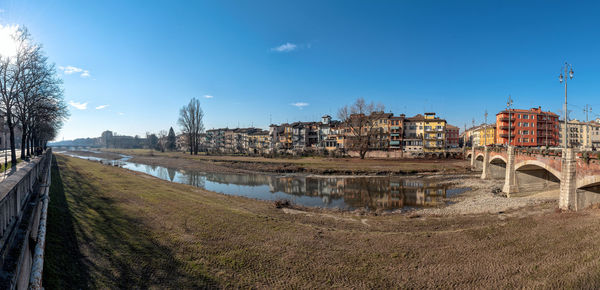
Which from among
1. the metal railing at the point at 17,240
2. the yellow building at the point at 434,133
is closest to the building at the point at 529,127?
the yellow building at the point at 434,133

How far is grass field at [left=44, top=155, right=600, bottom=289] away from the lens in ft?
29.9

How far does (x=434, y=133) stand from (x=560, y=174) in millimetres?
65656

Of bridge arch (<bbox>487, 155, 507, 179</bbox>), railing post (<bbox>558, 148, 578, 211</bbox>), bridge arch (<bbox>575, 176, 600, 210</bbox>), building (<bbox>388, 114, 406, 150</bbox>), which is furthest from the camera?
building (<bbox>388, 114, 406, 150</bbox>)

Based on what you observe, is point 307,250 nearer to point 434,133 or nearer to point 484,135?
point 434,133

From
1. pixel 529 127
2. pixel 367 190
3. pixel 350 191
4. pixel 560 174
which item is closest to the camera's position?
pixel 560 174

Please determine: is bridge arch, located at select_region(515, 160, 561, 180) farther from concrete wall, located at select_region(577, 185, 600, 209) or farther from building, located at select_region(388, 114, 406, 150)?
building, located at select_region(388, 114, 406, 150)

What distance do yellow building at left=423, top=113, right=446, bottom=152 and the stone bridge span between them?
46.0m

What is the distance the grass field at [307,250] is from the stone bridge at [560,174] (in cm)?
298

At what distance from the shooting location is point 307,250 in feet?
38.7

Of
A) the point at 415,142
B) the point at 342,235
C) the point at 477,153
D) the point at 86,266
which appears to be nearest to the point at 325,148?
the point at 415,142

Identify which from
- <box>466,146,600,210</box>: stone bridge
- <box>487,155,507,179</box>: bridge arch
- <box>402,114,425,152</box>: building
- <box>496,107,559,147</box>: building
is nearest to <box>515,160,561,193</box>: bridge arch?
<box>466,146,600,210</box>: stone bridge

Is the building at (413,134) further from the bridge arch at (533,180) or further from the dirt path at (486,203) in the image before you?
the dirt path at (486,203)

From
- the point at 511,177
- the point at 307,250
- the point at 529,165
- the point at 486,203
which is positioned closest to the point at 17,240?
the point at 307,250

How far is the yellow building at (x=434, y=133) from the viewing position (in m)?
81.0
